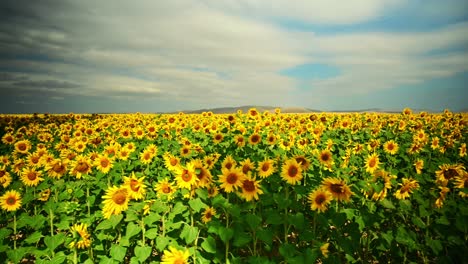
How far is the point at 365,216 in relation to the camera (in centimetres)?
436

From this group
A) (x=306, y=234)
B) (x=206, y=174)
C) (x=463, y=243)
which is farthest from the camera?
(x=206, y=174)

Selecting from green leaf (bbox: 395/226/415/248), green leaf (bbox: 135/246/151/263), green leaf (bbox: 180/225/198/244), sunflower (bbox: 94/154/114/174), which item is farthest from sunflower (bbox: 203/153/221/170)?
green leaf (bbox: 395/226/415/248)

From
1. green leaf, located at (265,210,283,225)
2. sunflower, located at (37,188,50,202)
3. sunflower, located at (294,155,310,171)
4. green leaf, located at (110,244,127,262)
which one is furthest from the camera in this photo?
sunflower, located at (37,188,50,202)

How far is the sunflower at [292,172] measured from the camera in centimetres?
463

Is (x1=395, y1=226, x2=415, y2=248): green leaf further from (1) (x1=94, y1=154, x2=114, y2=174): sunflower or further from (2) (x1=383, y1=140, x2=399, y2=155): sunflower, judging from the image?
(1) (x1=94, y1=154, x2=114, y2=174): sunflower

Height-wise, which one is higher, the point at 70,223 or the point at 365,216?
the point at 365,216

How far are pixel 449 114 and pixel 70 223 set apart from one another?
19.0m

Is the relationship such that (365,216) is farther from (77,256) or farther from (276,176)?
(77,256)

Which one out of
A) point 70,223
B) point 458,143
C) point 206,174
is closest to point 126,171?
point 70,223

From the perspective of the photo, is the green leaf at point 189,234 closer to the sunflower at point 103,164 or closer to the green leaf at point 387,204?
the green leaf at point 387,204

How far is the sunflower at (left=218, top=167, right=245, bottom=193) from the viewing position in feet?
14.8

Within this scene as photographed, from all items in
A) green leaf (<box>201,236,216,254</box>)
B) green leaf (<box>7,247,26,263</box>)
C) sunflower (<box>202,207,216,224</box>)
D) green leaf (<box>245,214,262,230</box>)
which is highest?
green leaf (<box>245,214,262,230</box>)

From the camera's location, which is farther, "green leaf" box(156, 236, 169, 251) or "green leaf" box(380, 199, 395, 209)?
"green leaf" box(380, 199, 395, 209)

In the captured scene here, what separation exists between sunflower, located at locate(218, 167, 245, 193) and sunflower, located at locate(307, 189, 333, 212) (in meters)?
1.14
